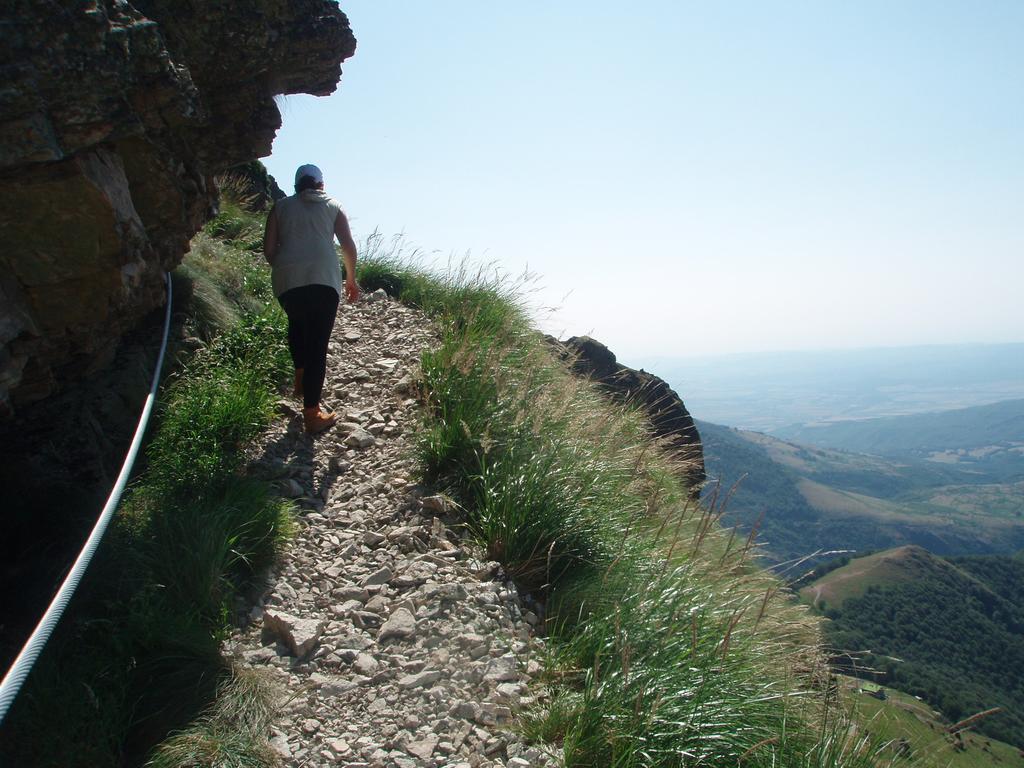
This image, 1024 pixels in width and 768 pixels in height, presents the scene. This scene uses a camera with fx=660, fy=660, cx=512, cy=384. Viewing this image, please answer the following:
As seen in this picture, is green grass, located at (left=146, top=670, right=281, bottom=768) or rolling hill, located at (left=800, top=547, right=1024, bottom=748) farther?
rolling hill, located at (left=800, top=547, right=1024, bottom=748)

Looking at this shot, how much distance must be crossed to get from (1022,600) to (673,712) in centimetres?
5724

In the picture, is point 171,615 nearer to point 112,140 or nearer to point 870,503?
point 112,140

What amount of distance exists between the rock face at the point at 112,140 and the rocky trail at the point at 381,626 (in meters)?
1.67

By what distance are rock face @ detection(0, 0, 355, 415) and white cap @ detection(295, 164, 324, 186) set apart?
44 cm

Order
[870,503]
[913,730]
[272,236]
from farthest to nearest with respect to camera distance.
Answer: [870,503]
[272,236]
[913,730]

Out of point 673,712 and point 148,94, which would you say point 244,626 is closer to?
point 673,712

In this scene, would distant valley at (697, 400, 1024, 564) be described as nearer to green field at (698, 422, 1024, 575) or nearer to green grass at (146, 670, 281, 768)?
green field at (698, 422, 1024, 575)

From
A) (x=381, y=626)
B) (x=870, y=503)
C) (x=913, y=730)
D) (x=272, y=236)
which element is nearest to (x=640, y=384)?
(x=272, y=236)

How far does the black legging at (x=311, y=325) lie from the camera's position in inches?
224

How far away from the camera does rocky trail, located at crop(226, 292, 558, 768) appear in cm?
291

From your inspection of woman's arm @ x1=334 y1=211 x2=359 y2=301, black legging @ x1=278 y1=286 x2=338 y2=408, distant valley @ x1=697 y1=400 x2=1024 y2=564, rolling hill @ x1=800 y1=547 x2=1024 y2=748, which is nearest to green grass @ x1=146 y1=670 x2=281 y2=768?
black legging @ x1=278 y1=286 x2=338 y2=408

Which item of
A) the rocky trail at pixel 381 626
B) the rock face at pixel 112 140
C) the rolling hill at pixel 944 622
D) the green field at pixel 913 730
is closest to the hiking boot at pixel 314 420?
the rocky trail at pixel 381 626

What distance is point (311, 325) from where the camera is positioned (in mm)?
5730

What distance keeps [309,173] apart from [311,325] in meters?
1.36
